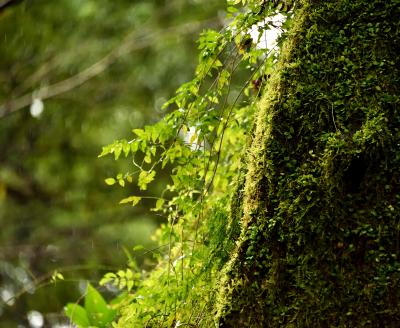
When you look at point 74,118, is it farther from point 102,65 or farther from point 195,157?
point 195,157

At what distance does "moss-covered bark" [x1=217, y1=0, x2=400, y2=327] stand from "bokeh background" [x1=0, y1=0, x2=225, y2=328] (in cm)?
540

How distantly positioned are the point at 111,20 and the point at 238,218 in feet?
19.6

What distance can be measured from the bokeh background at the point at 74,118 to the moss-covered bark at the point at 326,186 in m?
5.40

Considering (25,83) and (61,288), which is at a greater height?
(25,83)

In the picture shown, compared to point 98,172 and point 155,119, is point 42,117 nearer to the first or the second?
point 98,172

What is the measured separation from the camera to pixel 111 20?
7340 mm

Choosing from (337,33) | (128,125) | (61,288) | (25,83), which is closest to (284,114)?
(337,33)

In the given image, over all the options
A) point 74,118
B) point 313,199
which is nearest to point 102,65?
point 74,118

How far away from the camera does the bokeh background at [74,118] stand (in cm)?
736

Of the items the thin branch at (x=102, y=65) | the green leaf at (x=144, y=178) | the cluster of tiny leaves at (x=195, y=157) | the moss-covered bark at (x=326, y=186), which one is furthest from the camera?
the thin branch at (x=102, y=65)

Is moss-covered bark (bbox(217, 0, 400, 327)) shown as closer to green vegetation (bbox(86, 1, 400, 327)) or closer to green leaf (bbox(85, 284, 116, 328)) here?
green vegetation (bbox(86, 1, 400, 327))

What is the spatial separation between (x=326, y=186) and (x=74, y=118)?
670 cm

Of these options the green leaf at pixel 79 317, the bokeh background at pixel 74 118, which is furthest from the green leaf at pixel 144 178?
the bokeh background at pixel 74 118

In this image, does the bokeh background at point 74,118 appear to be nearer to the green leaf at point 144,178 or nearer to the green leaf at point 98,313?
the green leaf at point 98,313
